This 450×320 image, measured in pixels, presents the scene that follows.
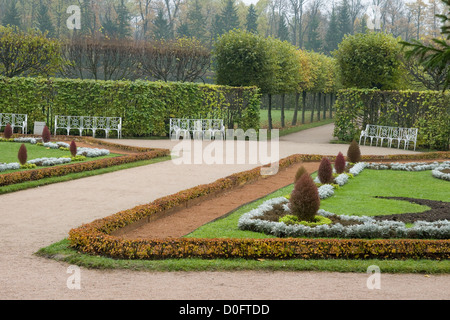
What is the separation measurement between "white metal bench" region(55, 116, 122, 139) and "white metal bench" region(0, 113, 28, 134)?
4.52 feet

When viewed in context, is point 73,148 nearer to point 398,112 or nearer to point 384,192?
point 384,192

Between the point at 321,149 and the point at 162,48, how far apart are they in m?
21.7

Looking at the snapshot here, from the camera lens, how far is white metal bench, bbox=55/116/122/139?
23422 mm

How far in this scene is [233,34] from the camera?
89.7 ft

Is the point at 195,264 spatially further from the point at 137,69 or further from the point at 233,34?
the point at 137,69

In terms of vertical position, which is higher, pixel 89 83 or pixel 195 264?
pixel 89 83

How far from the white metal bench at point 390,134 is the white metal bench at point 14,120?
15.0 meters

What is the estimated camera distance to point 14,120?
23734 mm

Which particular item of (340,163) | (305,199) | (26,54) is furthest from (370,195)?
(26,54)

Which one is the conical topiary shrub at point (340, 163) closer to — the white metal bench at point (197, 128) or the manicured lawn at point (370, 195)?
the manicured lawn at point (370, 195)

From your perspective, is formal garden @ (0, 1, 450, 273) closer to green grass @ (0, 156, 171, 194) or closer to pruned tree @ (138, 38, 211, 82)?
green grass @ (0, 156, 171, 194)

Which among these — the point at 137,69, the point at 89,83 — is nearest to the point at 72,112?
the point at 89,83

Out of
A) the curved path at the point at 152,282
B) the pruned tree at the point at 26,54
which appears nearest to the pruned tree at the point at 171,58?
the pruned tree at the point at 26,54

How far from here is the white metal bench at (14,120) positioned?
2336 centimetres
